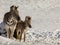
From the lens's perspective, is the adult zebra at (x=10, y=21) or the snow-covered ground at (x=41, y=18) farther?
the snow-covered ground at (x=41, y=18)

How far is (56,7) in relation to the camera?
19547 mm

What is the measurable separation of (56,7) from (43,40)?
8784mm

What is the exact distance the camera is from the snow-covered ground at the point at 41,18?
36.6 feet

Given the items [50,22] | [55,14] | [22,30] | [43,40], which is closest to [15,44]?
[22,30]

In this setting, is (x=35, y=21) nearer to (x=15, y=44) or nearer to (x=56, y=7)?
(x=56, y=7)

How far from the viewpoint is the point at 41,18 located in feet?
54.4

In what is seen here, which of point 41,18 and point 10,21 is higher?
point 10,21

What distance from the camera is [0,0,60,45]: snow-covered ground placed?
11.1 m

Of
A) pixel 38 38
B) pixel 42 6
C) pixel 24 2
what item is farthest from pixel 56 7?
pixel 38 38

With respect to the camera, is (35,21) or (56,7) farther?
(56,7)

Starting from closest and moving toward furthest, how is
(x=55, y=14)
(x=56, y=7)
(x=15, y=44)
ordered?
1. (x=15, y=44)
2. (x=55, y=14)
3. (x=56, y=7)

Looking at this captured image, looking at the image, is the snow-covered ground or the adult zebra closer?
the adult zebra

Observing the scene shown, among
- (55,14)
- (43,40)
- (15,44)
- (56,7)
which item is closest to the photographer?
(15,44)

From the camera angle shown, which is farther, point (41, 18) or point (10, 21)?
point (41, 18)
